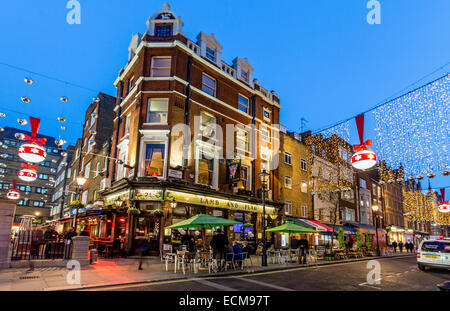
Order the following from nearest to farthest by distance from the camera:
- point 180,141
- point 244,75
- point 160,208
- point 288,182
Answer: point 160,208
point 180,141
point 244,75
point 288,182

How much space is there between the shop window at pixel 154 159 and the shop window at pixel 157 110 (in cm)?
190

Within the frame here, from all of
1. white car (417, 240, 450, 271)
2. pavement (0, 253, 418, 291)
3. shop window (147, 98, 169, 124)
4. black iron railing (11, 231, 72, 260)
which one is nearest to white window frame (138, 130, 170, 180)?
shop window (147, 98, 169, 124)

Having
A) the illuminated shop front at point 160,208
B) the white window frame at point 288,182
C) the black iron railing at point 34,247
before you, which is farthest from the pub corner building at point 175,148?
the black iron railing at point 34,247

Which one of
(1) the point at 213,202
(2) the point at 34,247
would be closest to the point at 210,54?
(1) the point at 213,202

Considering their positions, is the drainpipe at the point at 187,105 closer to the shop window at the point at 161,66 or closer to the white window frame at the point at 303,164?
the shop window at the point at 161,66

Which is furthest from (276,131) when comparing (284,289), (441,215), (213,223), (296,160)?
(441,215)

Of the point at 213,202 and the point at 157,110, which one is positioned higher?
the point at 157,110

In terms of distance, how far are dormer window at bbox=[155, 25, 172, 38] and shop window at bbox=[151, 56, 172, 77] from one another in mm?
1956

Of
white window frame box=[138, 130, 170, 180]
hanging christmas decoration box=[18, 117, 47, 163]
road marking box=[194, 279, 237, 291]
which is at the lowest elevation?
road marking box=[194, 279, 237, 291]

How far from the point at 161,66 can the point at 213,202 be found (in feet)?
36.2

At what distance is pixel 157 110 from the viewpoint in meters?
20.2

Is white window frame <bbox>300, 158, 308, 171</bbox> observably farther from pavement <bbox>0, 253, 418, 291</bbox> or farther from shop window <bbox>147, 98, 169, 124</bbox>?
pavement <bbox>0, 253, 418, 291</bbox>

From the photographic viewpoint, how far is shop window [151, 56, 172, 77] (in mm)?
20844

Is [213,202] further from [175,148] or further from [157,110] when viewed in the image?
[157,110]
